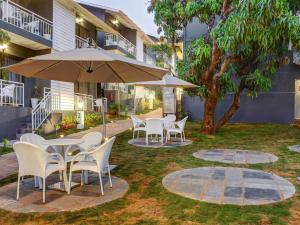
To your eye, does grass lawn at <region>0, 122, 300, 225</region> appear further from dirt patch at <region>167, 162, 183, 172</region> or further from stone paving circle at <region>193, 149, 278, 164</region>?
stone paving circle at <region>193, 149, 278, 164</region>

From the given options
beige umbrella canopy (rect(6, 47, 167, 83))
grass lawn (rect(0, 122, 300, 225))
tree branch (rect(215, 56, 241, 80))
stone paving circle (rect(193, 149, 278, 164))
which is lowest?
grass lawn (rect(0, 122, 300, 225))

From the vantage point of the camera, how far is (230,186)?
492 centimetres

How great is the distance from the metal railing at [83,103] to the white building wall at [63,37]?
0.88ft

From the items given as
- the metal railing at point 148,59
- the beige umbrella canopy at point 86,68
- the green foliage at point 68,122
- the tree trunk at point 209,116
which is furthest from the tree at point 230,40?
the metal railing at point 148,59

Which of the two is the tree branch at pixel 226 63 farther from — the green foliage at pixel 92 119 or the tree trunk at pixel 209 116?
the green foliage at pixel 92 119

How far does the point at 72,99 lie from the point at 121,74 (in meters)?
10.4

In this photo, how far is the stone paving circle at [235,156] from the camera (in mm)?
7033

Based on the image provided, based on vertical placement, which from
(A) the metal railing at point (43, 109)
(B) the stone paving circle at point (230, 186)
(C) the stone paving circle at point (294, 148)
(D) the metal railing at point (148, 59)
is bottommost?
(B) the stone paving circle at point (230, 186)

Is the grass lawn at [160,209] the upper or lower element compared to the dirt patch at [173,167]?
lower

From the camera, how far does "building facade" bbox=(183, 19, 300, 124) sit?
16016 millimetres

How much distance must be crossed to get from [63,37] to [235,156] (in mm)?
11468

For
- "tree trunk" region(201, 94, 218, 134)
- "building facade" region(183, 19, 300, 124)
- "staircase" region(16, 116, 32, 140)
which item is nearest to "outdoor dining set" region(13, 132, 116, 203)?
"staircase" region(16, 116, 32, 140)

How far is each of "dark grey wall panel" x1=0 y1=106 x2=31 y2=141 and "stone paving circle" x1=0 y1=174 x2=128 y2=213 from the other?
538cm

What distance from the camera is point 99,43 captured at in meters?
21.8
